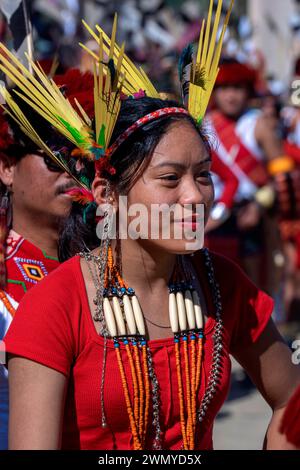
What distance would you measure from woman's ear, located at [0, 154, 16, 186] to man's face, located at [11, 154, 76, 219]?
0.05 meters

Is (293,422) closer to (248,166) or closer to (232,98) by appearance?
(248,166)

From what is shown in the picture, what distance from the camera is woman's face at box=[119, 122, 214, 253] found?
85.0 inches

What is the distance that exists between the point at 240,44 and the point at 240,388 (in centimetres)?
532

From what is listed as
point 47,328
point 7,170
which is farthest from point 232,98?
point 47,328

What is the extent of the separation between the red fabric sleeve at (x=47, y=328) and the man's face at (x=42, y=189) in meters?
0.56

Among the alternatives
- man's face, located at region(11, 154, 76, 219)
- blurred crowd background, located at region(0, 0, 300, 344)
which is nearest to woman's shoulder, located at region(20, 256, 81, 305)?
man's face, located at region(11, 154, 76, 219)

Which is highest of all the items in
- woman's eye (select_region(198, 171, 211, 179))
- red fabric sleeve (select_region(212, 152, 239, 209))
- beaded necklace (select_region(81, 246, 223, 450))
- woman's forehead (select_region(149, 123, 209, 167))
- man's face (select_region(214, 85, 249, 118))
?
man's face (select_region(214, 85, 249, 118))

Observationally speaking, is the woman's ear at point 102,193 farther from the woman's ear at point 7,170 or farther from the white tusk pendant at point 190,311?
the woman's ear at point 7,170

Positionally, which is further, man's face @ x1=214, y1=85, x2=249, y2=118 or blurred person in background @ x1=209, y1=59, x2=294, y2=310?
man's face @ x1=214, y1=85, x2=249, y2=118

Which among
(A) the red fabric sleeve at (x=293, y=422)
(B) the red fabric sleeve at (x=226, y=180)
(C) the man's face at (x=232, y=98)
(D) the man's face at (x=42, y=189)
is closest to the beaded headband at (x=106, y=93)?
(D) the man's face at (x=42, y=189)

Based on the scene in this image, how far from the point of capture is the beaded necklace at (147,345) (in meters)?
2.16

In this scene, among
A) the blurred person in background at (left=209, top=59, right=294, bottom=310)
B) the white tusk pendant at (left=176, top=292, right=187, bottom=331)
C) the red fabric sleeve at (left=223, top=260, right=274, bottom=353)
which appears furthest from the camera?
the blurred person in background at (left=209, top=59, right=294, bottom=310)

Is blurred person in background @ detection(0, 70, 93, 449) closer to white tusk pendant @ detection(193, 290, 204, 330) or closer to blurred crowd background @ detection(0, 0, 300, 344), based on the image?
blurred crowd background @ detection(0, 0, 300, 344)
